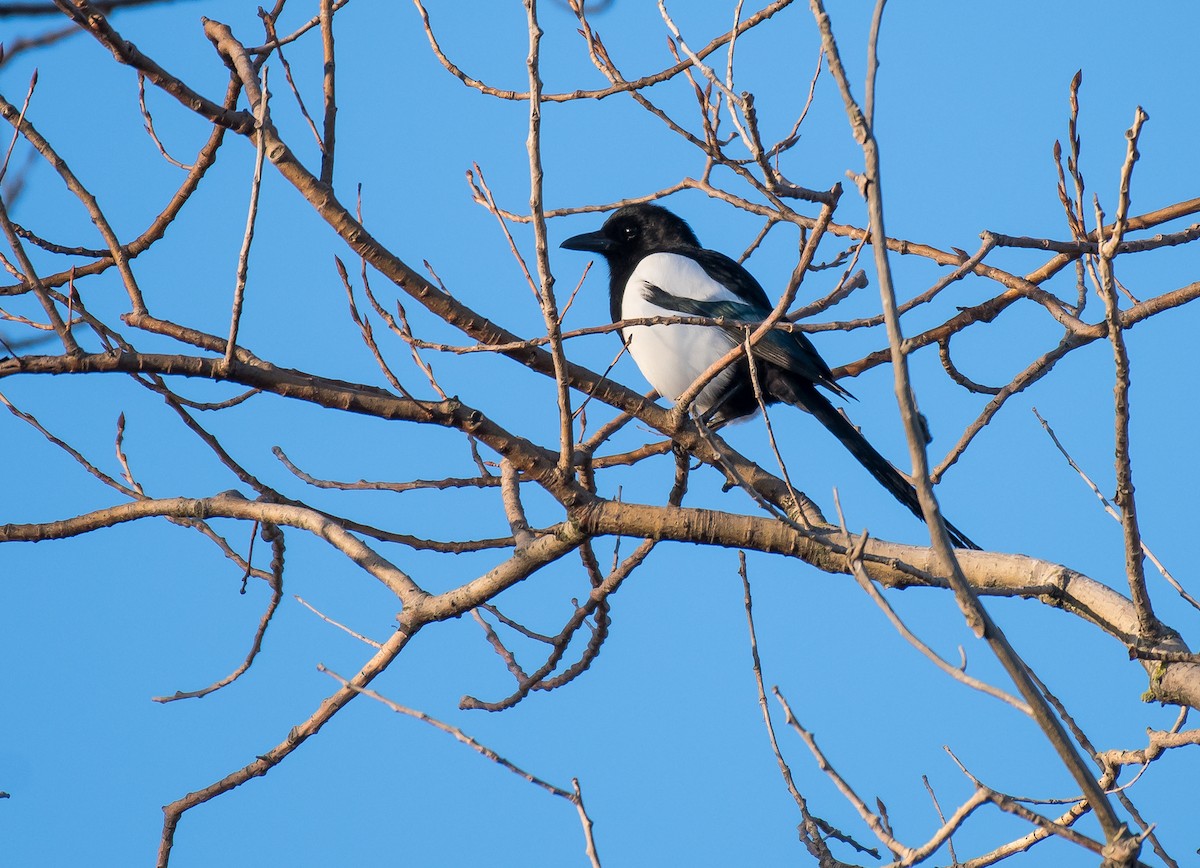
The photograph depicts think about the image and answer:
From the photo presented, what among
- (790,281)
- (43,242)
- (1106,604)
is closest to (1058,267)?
(1106,604)

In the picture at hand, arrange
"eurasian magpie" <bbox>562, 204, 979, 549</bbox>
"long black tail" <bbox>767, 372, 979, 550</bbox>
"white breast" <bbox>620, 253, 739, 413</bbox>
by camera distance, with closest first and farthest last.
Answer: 1. "long black tail" <bbox>767, 372, 979, 550</bbox>
2. "eurasian magpie" <bbox>562, 204, 979, 549</bbox>
3. "white breast" <bbox>620, 253, 739, 413</bbox>

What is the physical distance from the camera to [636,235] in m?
6.29

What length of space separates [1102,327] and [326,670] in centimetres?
208

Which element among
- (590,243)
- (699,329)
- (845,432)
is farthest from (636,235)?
(845,432)

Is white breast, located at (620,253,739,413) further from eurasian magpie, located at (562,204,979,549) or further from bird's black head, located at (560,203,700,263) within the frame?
bird's black head, located at (560,203,700,263)

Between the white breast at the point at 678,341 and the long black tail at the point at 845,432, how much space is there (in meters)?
0.32

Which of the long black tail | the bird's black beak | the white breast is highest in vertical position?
the bird's black beak

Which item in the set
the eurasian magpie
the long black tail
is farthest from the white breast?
the long black tail

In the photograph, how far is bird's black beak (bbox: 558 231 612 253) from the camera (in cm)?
622

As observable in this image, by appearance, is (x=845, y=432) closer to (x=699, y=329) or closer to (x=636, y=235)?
(x=699, y=329)

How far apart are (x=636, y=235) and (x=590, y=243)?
0.25 metres

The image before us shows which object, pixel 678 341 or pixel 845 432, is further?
pixel 678 341

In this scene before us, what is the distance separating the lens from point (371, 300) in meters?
2.82

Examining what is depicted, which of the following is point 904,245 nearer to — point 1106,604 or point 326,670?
point 1106,604
